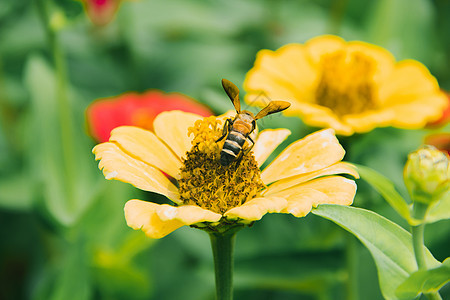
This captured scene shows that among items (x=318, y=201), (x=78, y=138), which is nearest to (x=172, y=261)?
(x=78, y=138)

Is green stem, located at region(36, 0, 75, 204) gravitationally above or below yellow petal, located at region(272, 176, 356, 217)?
above

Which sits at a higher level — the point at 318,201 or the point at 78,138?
the point at 78,138

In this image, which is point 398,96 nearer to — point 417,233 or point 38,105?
point 417,233

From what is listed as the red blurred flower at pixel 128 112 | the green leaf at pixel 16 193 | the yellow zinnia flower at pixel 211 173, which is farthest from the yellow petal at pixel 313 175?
the green leaf at pixel 16 193

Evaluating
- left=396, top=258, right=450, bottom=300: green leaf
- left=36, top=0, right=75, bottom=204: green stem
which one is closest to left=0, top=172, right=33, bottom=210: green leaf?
left=36, top=0, right=75, bottom=204: green stem

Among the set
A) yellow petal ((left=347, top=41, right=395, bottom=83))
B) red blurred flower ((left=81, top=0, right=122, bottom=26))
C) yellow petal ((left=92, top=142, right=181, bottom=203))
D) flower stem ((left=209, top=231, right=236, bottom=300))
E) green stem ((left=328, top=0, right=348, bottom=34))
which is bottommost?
flower stem ((left=209, top=231, right=236, bottom=300))

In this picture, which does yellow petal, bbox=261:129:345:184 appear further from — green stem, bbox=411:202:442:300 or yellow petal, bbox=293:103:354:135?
yellow petal, bbox=293:103:354:135

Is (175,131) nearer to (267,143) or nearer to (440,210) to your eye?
(267,143)
